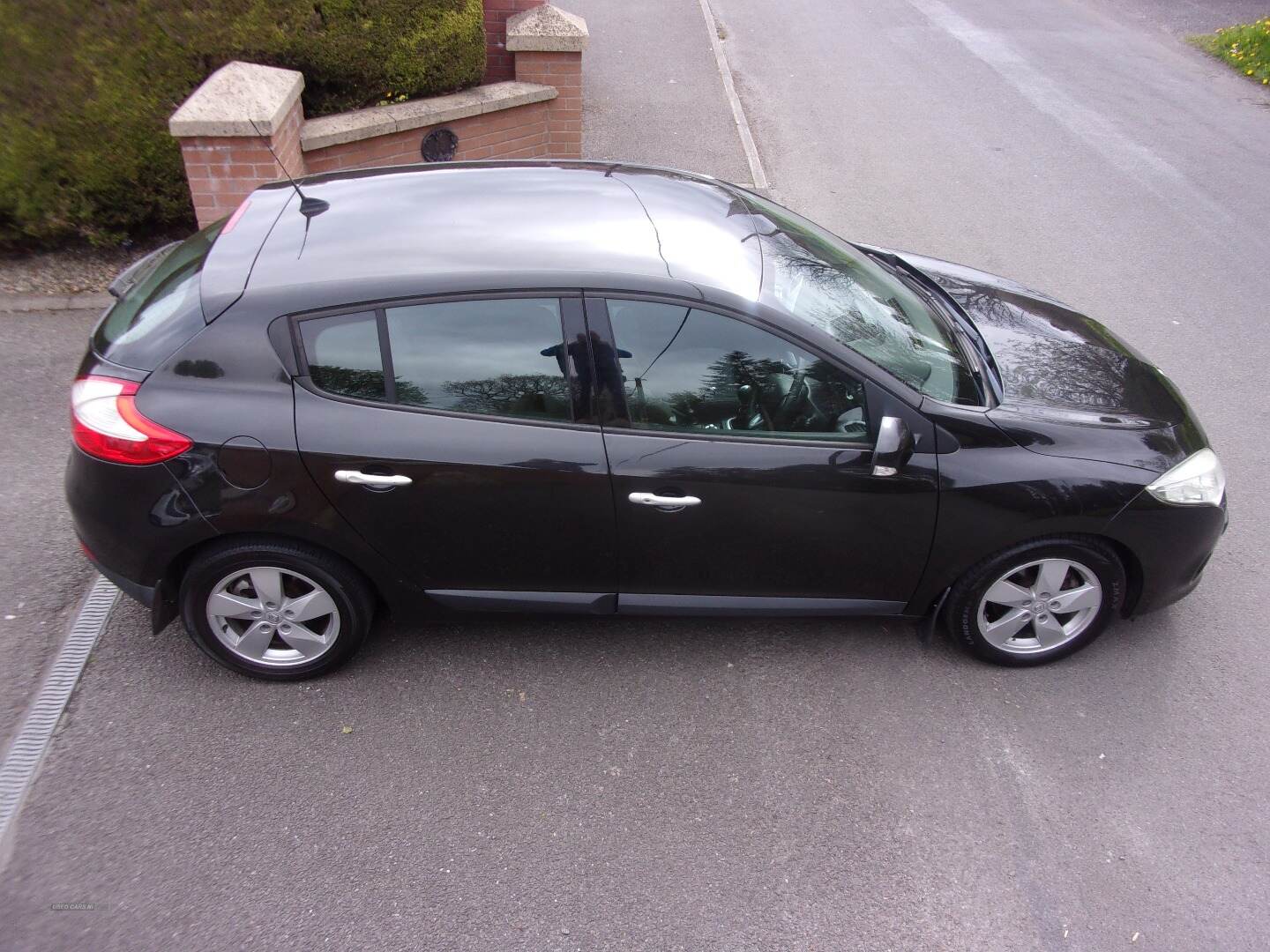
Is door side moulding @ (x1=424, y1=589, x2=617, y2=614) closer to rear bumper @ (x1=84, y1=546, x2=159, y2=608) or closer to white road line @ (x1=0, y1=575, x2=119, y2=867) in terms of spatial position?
rear bumper @ (x1=84, y1=546, x2=159, y2=608)

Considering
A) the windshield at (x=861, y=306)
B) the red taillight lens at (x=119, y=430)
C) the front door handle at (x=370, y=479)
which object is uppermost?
the windshield at (x=861, y=306)

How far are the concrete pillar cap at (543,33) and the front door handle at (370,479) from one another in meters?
5.50

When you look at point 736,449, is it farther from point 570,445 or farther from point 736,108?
point 736,108

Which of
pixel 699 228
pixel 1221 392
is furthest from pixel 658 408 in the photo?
pixel 1221 392

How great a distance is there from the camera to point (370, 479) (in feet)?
10.9

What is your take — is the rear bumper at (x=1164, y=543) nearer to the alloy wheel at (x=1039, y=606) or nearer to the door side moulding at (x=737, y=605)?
the alloy wheel at (x=1039, y=606)

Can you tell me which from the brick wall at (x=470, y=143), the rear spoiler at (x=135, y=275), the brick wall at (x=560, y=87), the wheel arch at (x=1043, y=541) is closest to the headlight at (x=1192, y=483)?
the wheel arch at (x=1043, y=541)

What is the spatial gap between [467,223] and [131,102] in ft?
12.7

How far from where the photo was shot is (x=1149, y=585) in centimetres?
377

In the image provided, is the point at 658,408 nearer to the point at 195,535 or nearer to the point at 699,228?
the point at 699,228

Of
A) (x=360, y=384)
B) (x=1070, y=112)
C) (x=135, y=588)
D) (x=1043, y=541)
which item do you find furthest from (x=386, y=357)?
(x=1070, y=112)

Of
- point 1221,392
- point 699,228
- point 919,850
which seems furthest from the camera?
point 1221,392

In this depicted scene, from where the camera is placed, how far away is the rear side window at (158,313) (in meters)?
3.33

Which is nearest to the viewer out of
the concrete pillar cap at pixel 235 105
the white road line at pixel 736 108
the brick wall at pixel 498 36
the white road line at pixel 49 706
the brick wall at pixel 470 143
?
the white road line at pixel 49 706
